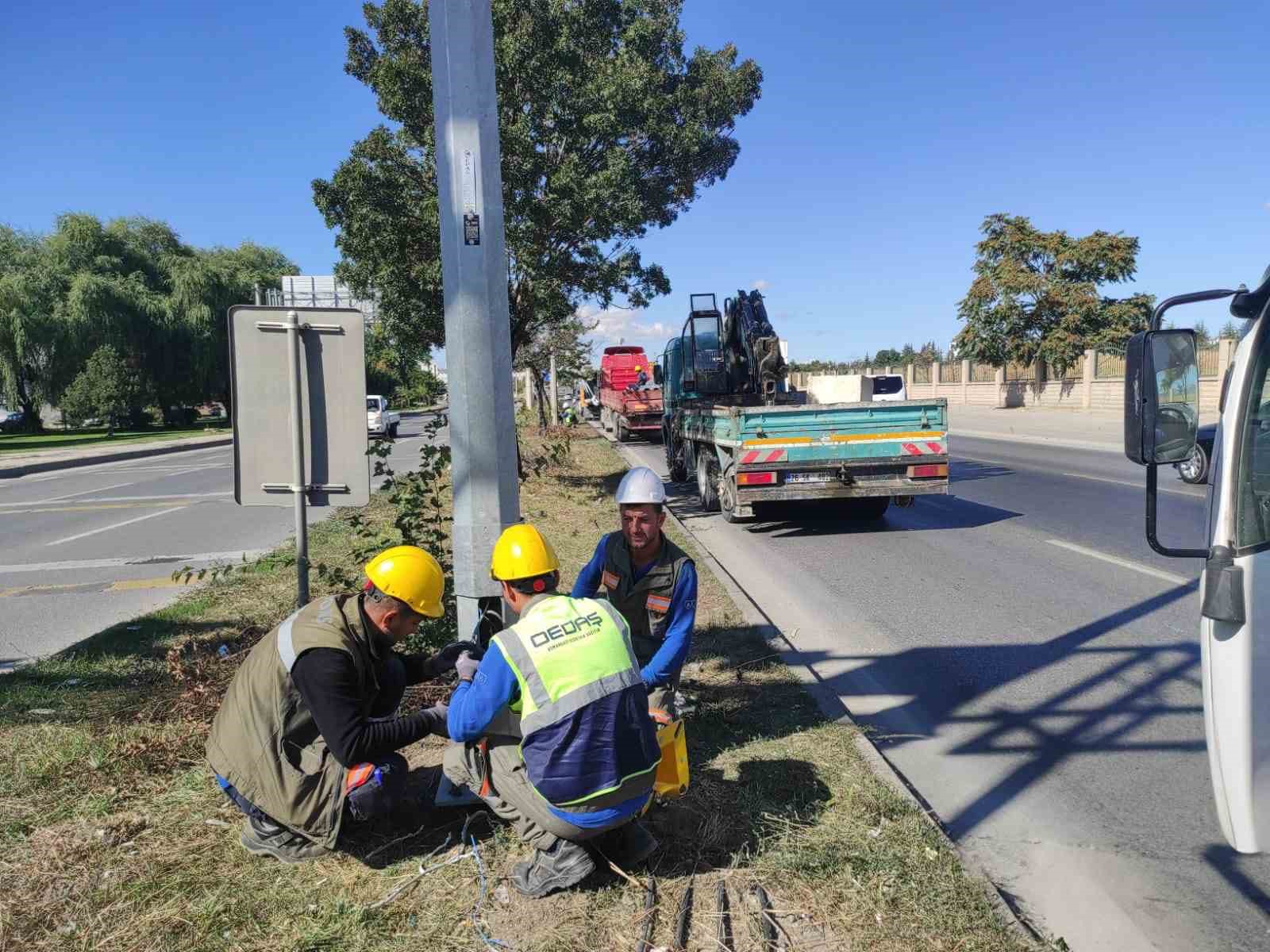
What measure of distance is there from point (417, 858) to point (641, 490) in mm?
1774

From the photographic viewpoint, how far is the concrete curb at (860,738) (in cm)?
310

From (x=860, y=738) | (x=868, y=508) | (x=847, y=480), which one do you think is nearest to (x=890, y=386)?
(x=868, y=508)

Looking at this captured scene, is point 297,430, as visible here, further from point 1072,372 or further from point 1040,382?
point 1040,382

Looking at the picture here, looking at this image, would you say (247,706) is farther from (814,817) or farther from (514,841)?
(814,817)

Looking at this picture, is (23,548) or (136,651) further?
(23,548)

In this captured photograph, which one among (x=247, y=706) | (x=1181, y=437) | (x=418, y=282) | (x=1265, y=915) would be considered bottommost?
(x=1265, y=915)

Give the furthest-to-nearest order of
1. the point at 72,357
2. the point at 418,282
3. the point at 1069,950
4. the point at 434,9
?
the point at 72,357, the point at 418,282, the point at 434,9, the point at 1069,950

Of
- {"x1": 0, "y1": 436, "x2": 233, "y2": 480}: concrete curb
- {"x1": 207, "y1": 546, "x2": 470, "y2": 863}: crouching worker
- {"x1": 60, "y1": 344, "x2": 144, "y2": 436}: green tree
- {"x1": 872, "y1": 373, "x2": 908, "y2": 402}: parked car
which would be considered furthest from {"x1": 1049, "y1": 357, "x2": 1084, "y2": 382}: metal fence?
{"x1": 60, "y1": 344, "x2": 144, "y2": 436}: green tree

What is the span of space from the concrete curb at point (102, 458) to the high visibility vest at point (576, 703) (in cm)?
2198

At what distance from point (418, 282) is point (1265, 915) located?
12.0 metres

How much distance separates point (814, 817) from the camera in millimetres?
3729

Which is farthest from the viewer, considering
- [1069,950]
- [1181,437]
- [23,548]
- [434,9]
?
[23,548]

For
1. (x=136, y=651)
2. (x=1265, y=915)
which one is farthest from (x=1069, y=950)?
(x=136, y=651)

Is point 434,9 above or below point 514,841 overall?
above
